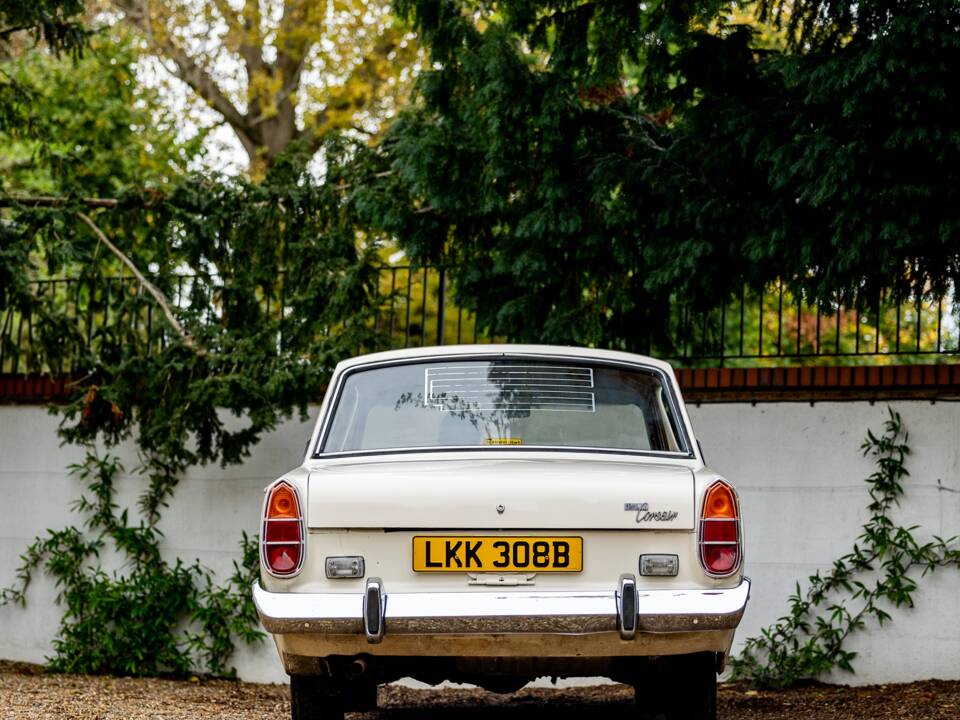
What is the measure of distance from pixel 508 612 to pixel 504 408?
108 centimetres

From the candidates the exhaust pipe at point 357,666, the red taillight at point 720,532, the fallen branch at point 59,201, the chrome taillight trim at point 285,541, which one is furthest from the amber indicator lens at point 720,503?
the fallen branch at point 59,201

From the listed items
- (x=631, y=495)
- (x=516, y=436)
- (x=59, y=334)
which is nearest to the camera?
(x=631, y=495)

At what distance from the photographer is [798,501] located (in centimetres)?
782

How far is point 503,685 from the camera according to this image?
205 inches

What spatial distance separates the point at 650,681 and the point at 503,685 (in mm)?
653

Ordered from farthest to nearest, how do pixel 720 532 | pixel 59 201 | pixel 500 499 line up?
pixel 59 201
pixel 720 532
pixel 500 499

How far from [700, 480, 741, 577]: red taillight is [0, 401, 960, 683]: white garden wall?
331 cm

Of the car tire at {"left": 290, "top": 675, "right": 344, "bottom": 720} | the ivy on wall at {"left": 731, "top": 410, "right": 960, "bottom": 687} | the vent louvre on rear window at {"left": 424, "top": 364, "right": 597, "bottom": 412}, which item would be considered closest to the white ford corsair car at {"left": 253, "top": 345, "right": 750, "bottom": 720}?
the car tire at {"left": 290, "top": 675, "right": 344, "bottom": 720}

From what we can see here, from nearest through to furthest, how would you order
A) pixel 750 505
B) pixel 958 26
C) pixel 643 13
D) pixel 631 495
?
pixel 631 495, pixel 958 26, pixel 643 13, pixel 750 505

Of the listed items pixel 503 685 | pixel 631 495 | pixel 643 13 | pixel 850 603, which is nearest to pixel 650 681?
pixel 503 685

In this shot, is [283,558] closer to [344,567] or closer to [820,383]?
[344,567]

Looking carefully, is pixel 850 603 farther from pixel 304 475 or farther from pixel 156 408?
pixel 156 408

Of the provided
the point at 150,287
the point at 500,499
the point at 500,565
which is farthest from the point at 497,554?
the point at 150,287

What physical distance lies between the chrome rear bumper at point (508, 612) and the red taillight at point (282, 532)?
16cm
